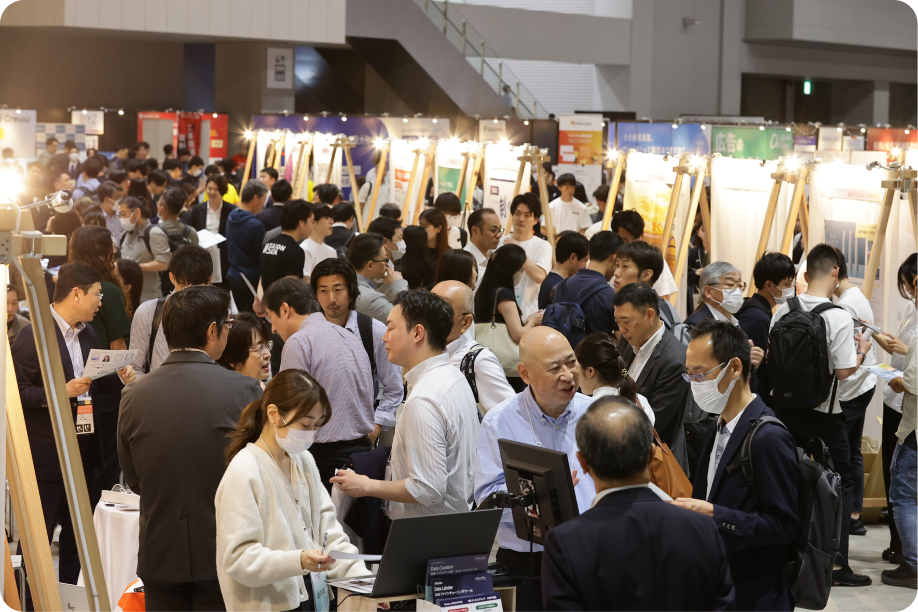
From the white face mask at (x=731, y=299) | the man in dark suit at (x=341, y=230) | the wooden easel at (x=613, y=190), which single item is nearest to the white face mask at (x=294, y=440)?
the white face mask at (x=731, y=299)

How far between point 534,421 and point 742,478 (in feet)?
2.25

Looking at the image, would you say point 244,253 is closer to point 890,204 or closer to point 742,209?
point 742,209

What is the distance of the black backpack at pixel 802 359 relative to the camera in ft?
16.4

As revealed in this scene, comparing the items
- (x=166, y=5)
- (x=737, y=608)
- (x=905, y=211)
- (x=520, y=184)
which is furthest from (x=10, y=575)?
(x=166, y=5)

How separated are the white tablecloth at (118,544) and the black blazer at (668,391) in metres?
2.11

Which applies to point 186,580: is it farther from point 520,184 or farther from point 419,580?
point 520,184

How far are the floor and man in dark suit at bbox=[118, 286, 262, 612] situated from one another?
123 inches

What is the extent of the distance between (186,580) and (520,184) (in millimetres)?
6778

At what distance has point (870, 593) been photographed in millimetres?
5086

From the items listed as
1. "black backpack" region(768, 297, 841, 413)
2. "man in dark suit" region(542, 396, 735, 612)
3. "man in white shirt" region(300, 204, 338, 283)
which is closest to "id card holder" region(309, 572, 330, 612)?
"man in dark suit" region(542, 396, 735, 612)

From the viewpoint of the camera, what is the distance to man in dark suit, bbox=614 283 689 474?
423cm

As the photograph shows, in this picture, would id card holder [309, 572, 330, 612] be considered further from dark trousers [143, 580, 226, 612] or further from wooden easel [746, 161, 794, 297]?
wooden easel [746, 161, 794, 297]

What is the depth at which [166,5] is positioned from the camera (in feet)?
51.2

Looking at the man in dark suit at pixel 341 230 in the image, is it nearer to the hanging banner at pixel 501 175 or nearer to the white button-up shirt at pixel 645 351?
the hanging banner at pixel 501 175
